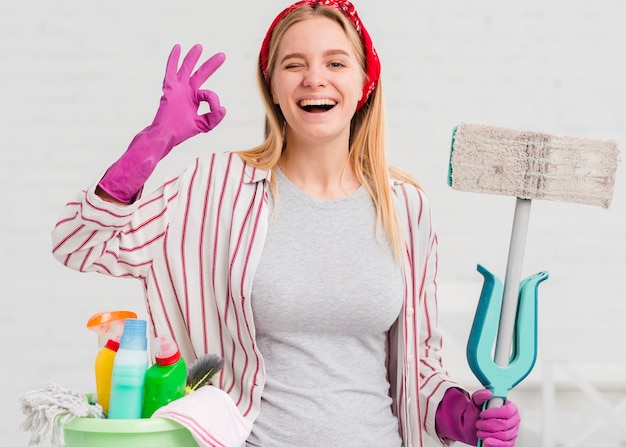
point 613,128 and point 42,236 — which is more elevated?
point 613,128

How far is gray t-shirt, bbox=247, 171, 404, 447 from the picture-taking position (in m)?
1.41

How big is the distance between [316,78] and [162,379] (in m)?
0.58

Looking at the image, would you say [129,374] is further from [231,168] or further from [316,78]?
[316,78]

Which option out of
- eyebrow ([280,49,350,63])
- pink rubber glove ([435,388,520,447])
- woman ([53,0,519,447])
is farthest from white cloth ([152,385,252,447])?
eyebrow ([280,49,350,63])

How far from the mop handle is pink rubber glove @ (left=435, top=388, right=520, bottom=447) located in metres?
0.02

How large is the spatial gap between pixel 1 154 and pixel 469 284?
4.91 feet

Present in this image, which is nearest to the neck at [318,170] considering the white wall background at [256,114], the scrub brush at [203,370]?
the scrub brush at [203,370]

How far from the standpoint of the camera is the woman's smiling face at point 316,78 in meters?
1.47

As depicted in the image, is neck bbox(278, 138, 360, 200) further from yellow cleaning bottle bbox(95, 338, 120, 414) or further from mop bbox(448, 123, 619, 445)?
yellow cleaning bottle bbox(95, 338, 120, 414)

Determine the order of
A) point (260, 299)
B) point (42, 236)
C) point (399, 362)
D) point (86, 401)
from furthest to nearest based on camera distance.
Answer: point (42, 236) < point (399, 362) < point (260, 299) < point (86, 401)

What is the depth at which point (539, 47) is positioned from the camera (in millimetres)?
2590

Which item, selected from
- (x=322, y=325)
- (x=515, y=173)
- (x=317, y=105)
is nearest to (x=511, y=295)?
(x=515, y=173)

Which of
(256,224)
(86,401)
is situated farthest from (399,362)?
(86,401)

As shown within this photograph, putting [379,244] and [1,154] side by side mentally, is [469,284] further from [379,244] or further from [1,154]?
[1,154]
